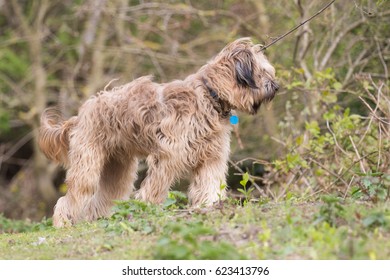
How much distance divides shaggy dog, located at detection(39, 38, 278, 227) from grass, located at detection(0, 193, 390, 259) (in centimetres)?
68

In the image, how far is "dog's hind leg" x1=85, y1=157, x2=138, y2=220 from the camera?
933cm

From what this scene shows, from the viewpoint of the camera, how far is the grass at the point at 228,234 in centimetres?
513

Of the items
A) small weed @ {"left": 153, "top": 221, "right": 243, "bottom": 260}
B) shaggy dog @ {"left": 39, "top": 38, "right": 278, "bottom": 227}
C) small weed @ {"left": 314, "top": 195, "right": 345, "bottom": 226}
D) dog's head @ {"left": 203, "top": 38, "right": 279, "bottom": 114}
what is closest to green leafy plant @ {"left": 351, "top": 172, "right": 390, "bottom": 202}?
small weed @ {"left": 314, "top": 195, "right": 345, "bottom": 226}

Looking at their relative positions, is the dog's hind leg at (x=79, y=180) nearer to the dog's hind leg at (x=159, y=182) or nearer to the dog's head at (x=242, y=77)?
the dog's hind leg at (x=159, y=182)

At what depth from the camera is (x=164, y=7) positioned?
14.1 meters

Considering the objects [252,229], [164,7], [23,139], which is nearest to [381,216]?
[252,229]

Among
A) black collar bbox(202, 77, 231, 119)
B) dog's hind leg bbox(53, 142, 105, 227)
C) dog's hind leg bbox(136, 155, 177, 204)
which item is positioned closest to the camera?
dog's hind leg bbox(136, 155, 177, 204)

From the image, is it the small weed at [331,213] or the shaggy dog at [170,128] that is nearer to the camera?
the small weed at [331,213]

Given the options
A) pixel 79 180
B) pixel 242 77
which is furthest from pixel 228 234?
pixel 79 180

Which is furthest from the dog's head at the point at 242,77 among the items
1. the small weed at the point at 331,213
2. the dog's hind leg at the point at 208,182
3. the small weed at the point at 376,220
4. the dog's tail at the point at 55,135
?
the small weed at the point at 376,220

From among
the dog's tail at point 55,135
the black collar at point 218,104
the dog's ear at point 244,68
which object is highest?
the dog's ear at point 244,68

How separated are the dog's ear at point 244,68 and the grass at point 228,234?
1567 millimetres

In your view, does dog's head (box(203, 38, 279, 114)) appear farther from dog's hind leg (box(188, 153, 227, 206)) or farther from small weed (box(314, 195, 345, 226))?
small weed (box(314, 195, 345, 226))
